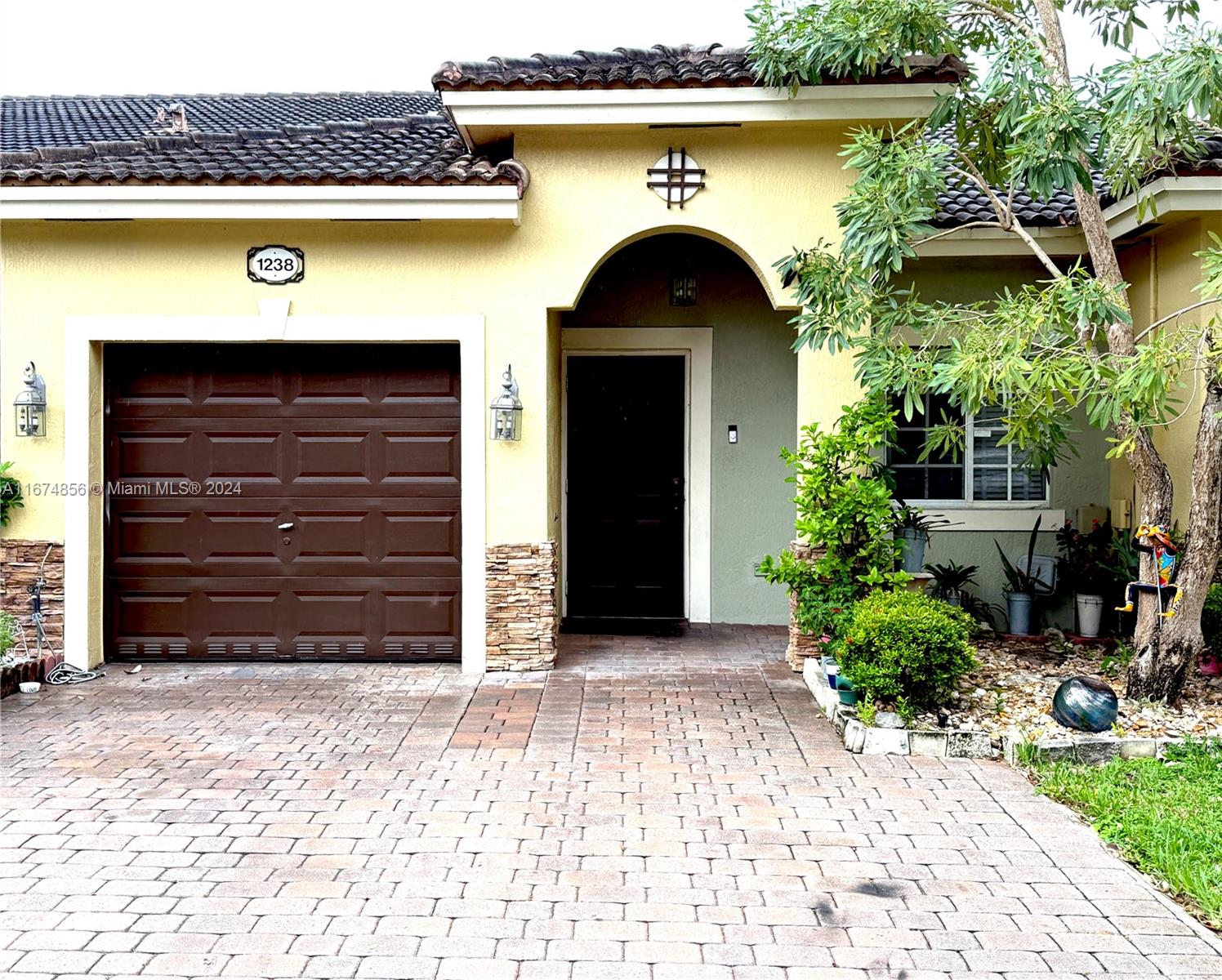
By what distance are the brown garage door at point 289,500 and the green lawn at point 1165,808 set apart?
15.4ft

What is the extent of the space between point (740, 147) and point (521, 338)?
88.1 inches

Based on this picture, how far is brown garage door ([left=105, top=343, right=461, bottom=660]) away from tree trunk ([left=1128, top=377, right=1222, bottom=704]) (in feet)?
16.4

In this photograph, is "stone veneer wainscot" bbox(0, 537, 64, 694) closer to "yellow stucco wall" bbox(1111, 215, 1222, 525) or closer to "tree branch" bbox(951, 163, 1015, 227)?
"tree branch" bbox(951, 163, 1015, 227)

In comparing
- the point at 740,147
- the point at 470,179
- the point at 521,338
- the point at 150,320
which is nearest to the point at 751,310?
the point at 740,147

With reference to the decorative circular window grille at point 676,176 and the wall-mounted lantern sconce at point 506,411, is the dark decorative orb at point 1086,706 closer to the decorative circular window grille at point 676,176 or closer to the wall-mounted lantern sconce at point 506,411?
the wall-mounted lantern sconce at point 506,411

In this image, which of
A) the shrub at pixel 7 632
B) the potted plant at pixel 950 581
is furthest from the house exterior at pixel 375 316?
the potted plant at pixel 950 581

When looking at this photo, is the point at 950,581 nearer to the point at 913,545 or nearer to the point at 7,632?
the point at 913,545

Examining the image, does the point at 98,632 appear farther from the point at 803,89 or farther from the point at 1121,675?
the point at 1121,675

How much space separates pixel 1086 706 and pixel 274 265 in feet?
21.1

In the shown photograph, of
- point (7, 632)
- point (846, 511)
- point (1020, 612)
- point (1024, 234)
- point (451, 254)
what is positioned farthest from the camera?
point (1020, 612)

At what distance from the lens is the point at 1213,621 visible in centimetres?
677

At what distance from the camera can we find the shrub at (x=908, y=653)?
232 inches

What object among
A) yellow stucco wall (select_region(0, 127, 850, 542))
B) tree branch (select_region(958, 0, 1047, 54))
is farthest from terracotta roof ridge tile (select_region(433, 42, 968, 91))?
yellow stucco wall (select_region(0, 127, 850, 542))

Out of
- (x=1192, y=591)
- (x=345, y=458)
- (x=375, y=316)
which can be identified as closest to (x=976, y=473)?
(x=1192, y=591)
